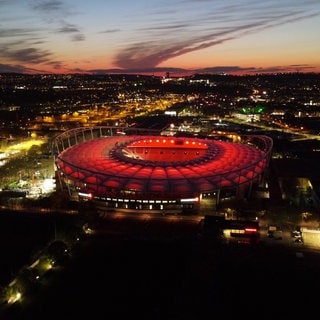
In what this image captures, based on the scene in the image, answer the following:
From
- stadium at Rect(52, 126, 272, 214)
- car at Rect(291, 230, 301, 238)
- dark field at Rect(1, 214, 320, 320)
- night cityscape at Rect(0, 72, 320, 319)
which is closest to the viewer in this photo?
dark field at Rect(1, 214, 320, 320)

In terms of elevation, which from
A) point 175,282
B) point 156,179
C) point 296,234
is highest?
point 156,179

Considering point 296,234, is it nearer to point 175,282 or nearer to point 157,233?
point 157,233

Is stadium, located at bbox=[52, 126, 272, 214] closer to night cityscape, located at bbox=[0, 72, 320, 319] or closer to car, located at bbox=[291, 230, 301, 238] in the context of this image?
night cityscape, located at bbox=[0, 72, 320, 319]

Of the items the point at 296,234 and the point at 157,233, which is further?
the point at 157,233

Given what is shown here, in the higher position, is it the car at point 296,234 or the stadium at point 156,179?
the stadium at point 156,179

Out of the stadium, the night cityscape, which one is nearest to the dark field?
the night cityscape

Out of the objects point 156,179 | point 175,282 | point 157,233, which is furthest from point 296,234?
point 156,179

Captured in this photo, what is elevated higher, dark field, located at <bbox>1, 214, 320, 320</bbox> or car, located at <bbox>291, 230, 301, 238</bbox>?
dark field, located at <bbox>1, 214, 320, 320</bbox>

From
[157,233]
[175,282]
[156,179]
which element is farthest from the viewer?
[156,179]

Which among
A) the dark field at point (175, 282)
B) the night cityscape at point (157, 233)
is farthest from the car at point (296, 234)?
the dark field at point (175, 282)

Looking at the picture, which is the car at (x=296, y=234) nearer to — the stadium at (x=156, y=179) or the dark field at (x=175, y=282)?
the dark field at (x=175, y=282)

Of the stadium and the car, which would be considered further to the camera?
the stadium
